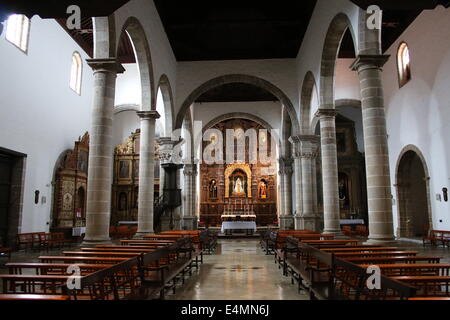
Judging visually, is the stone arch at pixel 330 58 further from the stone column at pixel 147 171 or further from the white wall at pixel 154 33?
the stone column at pixel 147 171

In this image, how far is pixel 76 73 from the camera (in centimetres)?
1875

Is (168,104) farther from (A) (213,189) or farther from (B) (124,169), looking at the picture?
(A) (213,189)

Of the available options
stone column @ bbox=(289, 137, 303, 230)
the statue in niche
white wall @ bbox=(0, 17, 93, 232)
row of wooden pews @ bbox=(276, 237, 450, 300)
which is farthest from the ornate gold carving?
row of wooden pews @ bbox=(276, 237, 450, 300)

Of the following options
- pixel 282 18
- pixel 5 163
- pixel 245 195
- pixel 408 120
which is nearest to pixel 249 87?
pixel 282 18

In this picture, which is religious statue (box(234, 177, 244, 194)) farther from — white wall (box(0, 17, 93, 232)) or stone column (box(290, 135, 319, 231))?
white wall (box(0, 17, 93, 232))

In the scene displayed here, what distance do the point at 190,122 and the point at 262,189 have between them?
11235 mm

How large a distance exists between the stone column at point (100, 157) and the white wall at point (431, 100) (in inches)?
485

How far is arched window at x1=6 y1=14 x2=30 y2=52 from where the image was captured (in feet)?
43.6

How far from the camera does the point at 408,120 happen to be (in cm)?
1700

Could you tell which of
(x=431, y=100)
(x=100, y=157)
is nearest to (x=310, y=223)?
(x=431, y=100)

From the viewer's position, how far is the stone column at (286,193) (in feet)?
77.9

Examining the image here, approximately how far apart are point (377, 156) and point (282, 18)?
893 centimetres

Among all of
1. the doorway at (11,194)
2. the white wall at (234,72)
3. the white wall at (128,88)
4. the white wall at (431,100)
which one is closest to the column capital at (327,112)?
the white wall at (431,100)
